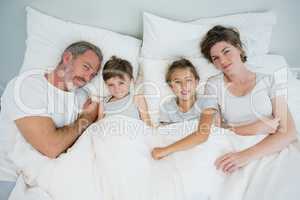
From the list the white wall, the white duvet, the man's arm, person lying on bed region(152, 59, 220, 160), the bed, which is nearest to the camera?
the white duvet

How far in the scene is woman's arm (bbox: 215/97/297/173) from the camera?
1.17 metres

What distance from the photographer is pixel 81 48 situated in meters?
1.40

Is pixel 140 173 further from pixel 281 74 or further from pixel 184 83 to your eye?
pixel 281 74

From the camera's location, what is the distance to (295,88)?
1.51 meters

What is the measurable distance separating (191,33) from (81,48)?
1.72ft

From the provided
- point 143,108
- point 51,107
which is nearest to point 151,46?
point 143,108

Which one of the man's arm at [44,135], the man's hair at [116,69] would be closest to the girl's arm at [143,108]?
the man's hair at [116,69]

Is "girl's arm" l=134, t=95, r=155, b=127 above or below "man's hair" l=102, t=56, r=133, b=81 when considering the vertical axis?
below

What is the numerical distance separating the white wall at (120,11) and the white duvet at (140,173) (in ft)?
2.14

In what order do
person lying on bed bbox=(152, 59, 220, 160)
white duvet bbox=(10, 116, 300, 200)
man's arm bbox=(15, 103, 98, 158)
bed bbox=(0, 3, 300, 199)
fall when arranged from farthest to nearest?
bed bbox=(0, 3, 300, 199) < person lying on bed bbox=(152, 59, 220, 160) < man's arm bbox=(15, 103, 98, 158) < white duvet bbox=(10, 116, 300, 200)

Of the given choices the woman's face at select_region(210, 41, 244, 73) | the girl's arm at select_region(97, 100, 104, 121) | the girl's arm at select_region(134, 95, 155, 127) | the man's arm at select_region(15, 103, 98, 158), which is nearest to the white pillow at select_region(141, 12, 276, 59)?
the woman's face at select_region(210, 41, 244, 73)

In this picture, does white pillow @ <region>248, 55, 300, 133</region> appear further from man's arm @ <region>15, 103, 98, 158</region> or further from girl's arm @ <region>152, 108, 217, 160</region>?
man's arm @ <region>15, 103, 98, 158</region>

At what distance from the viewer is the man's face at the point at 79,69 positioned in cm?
138

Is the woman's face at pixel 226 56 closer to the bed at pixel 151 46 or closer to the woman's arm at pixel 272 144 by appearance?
the bed at pixel 151 46
